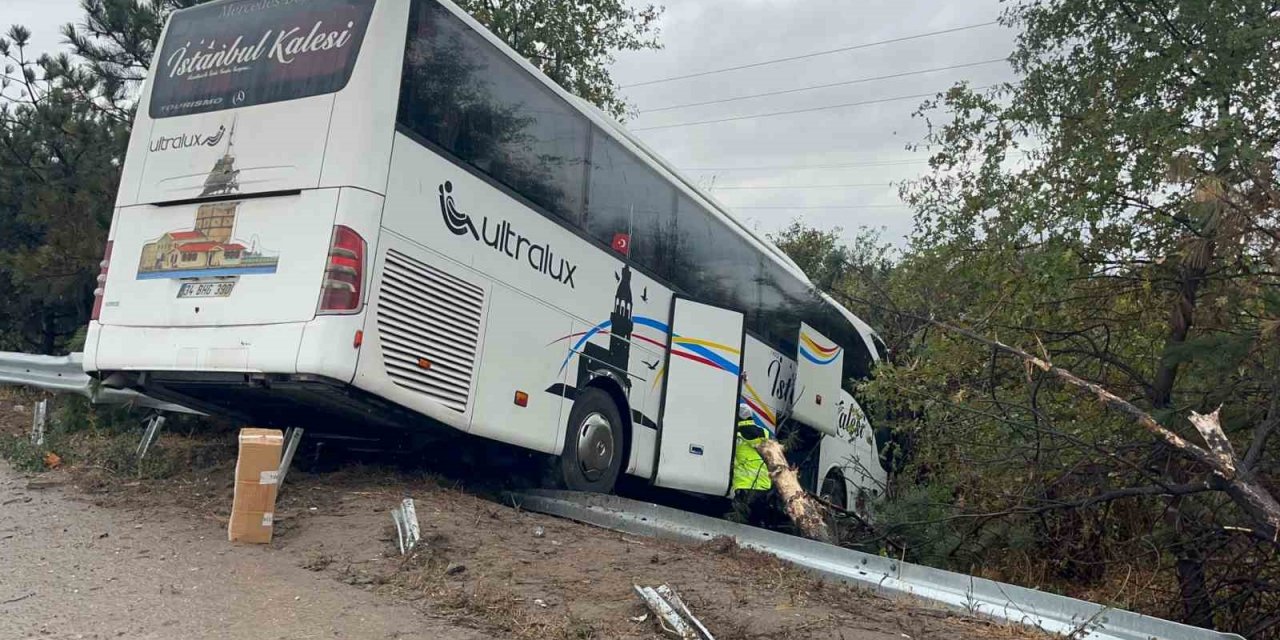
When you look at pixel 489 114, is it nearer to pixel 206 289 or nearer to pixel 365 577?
Result: pixel 206 289

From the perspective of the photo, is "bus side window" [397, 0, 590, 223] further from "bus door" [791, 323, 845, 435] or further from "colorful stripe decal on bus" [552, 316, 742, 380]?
"bus door" [791, 323, 845, 435]

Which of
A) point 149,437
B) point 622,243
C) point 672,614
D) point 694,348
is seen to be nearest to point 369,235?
point 149,437

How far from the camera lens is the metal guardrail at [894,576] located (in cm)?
507

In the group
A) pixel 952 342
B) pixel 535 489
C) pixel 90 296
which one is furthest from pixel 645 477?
pixel 90 296

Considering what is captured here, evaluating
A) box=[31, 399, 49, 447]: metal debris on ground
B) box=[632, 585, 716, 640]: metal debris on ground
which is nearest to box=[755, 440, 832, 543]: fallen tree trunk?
box=[632, 585, 716, 640]: metal debris on ground

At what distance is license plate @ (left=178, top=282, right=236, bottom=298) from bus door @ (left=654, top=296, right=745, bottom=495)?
433 centimetres

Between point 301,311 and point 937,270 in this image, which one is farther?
point 937,270

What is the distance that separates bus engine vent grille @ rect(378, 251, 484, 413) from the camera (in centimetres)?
675

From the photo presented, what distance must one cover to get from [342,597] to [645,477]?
4687 millimetres

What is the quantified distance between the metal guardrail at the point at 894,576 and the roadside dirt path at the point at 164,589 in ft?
7.45

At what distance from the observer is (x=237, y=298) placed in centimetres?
673

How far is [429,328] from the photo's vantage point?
7.06m

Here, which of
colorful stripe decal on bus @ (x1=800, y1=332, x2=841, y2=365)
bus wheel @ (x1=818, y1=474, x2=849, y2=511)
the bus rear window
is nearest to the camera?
the bus rear window

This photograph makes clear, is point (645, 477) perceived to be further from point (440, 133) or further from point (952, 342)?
point (440, 133)
